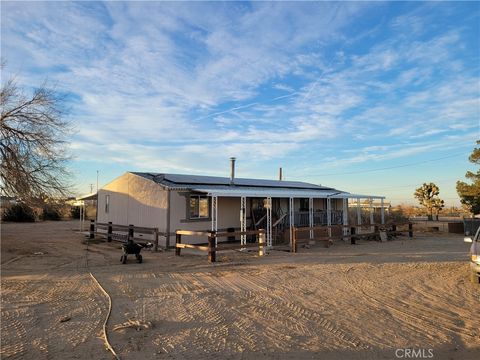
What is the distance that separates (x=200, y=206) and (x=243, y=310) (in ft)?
37.4

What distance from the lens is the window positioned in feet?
57.0

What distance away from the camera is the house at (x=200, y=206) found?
651 inches

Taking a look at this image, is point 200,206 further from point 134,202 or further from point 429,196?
point 429,196

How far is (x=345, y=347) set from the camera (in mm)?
4836

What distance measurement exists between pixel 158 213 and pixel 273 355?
513 inches

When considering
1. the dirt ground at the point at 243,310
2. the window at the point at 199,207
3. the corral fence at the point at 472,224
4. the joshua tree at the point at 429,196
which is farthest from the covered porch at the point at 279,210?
the joshua tree at the point at 429,196

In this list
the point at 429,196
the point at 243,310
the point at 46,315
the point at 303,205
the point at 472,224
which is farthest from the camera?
the point at 429,196

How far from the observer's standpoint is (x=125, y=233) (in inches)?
777

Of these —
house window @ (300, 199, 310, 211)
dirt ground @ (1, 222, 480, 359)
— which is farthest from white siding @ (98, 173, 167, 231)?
house window @ (300, 199, 310, 211)

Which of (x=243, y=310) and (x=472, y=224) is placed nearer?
(x=243, y=310)

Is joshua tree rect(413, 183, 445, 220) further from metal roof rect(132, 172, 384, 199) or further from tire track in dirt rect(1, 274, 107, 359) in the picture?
tire track in dirt rect(1, 274, 107, 359)

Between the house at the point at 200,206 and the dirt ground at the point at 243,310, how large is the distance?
15.3ft

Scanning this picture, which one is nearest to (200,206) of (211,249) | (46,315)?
(211,249)

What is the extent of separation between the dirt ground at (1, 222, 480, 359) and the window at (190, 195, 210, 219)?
17.6 ft
